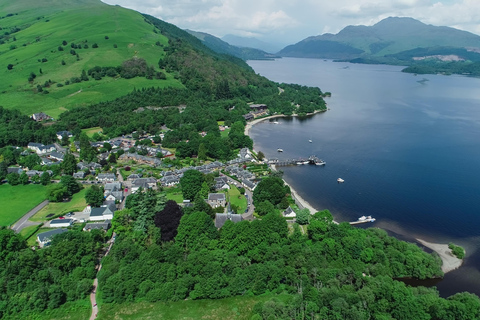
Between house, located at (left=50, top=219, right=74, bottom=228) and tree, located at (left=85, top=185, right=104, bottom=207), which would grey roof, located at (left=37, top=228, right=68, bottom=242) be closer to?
house, located at (left=50, top=219, right=74, bottom=228)

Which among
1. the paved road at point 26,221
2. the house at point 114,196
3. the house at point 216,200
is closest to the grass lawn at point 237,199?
the house at point 216,200

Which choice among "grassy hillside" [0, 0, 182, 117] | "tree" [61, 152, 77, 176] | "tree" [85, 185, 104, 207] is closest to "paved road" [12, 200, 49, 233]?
"tree" [85, 185, 104, 207]

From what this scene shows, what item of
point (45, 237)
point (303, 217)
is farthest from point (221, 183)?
point (45, 237)

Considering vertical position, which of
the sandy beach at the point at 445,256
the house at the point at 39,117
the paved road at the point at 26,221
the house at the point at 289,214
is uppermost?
the house at the point at 39,117

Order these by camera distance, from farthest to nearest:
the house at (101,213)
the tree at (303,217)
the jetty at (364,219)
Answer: the jetty at (364,219) → the house at (101,213) → the tree at (303,217)

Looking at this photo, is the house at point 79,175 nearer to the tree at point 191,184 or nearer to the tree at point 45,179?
the tree at point 45,179

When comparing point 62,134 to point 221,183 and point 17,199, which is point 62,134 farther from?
point 221,183

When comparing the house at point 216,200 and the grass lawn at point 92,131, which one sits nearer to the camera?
the house at point 216,200
